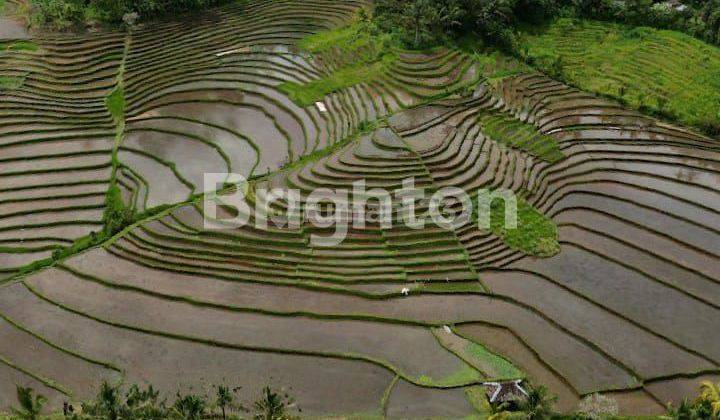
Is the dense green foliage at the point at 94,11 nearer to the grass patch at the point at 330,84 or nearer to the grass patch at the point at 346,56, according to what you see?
the grass patch at the point at 346,56

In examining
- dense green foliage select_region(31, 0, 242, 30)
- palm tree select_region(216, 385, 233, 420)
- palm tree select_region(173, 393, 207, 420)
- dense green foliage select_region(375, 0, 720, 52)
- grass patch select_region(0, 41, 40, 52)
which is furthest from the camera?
dense green foliage select_region(31, 0, 242, 30)

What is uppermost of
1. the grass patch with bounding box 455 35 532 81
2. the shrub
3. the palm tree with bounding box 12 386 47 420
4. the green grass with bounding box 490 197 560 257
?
the grass patch with bounding box 455 35 532 81

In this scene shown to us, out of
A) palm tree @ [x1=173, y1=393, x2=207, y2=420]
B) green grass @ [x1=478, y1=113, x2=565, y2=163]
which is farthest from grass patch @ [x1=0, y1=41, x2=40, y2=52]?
palm tree @ [x1=173, y1=393, x2=207, y2=420]

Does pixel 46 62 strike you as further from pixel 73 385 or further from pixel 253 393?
pixel 253 393

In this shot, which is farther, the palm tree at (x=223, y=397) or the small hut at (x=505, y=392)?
the small hut at (x=505, y=392)

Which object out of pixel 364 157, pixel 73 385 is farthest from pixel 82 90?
pixel 73 385

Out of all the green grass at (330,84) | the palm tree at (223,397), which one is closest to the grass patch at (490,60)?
the green grass at (330,84)

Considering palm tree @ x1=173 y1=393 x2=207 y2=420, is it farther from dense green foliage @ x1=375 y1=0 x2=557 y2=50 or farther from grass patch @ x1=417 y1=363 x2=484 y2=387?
dense green foliage @ x1=375 y1=0 x2=557 y2=50
